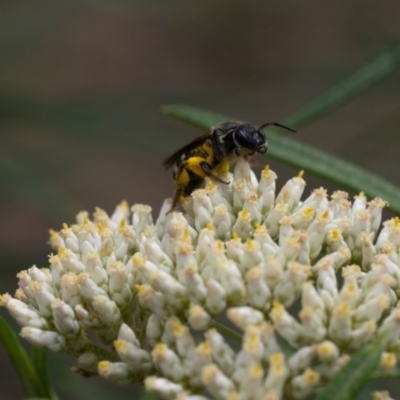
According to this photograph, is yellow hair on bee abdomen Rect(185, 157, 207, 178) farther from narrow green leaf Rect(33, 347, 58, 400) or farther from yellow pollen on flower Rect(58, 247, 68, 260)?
narrow green leaf Rect(33, 347, 58, 400)

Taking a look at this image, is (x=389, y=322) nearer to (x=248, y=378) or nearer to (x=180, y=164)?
(x=248, y=378)

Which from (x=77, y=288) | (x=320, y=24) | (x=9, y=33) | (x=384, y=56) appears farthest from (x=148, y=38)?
(x=77, y=288)

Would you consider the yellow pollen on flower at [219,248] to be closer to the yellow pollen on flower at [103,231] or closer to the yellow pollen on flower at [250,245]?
the yellow pollen on flower at [250,245]

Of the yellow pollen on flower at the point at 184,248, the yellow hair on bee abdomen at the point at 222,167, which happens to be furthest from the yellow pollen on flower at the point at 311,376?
the yellow hair on bee abdomen at the point at 222,167

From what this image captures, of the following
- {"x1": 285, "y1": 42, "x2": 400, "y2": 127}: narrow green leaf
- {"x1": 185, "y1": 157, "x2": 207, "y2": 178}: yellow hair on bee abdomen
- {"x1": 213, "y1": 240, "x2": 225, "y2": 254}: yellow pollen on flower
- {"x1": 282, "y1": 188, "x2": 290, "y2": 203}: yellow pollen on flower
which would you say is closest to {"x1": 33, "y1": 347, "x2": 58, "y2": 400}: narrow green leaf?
{"x1": 213, "y1": 240, "x2": 225, "y2": 254}: yellow pollen on flower

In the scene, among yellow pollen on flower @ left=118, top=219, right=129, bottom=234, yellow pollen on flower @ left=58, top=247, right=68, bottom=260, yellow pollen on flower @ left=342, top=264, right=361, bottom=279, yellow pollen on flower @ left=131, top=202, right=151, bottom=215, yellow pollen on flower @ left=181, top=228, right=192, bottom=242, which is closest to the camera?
yellow pollen on flower @ left=342, top=264, right=361, bottom=279

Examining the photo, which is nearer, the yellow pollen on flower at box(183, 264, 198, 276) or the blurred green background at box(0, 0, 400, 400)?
the yellow pollen on flower at box(183, 264, 198, 276)
